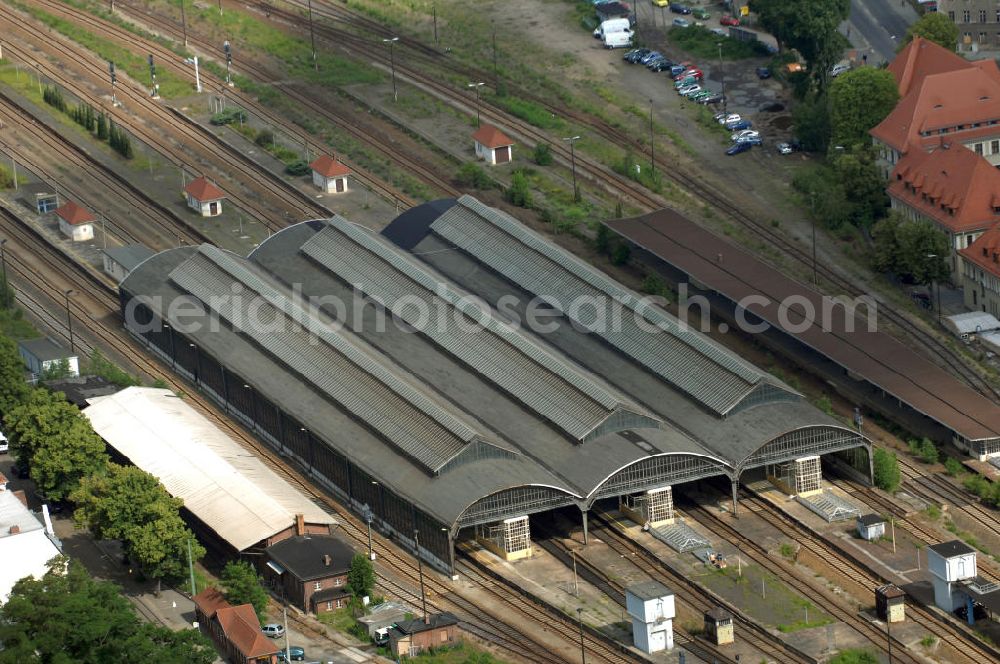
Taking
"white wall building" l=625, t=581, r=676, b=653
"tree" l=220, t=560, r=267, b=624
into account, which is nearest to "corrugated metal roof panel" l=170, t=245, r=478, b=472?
"tree" l=220, t=560, r=267, b=624

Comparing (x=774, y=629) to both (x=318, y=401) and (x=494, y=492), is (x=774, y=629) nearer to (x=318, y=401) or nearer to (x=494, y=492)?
(x=494, y=492)

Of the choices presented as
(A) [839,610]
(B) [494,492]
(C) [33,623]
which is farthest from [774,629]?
(C) [33,623]

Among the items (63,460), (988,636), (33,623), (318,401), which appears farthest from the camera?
(318,401)

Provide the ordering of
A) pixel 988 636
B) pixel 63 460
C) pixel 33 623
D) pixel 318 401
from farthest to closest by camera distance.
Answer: pixel 318 401, pixel 63 460, pixel 988 636, pixel 33 623

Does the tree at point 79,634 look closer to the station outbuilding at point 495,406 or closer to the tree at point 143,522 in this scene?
the tree at point 143,522

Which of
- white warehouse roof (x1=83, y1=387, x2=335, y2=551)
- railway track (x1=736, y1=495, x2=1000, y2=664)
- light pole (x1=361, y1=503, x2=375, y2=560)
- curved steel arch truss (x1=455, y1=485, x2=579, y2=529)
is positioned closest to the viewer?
railway track (x1=736, y1=495, x2=1000, y2=664)

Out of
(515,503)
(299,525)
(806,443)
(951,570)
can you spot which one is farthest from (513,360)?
(951,570)

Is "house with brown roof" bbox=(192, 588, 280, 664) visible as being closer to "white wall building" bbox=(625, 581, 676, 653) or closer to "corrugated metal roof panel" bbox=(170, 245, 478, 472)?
"corrugated metal roof panel" bbox=(170, 245, 478, 472)

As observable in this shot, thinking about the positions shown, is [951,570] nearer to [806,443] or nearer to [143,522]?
[806,443]
